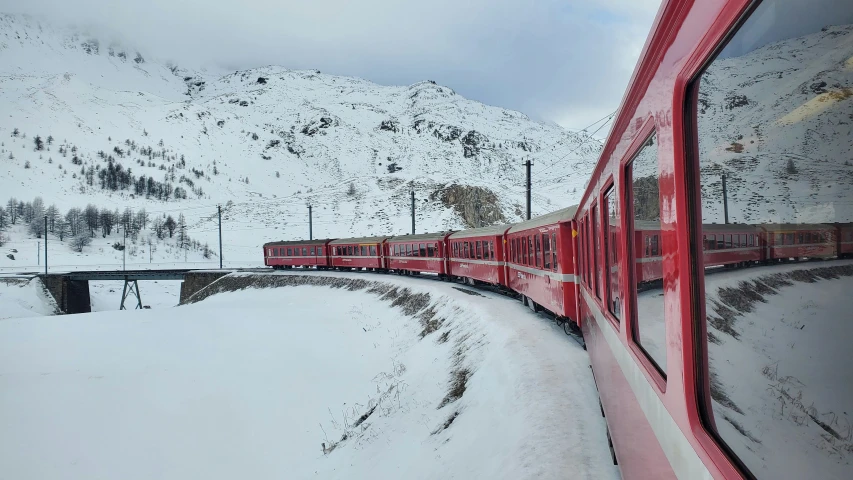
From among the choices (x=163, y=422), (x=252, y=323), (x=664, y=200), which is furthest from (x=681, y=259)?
(x=252, y=323)

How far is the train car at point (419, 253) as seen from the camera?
2552cm

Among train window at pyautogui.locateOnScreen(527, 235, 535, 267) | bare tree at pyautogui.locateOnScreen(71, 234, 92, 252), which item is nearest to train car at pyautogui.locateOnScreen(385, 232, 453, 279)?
train window at pyautogui.locateOnScreen(527, 235, 535, 267)

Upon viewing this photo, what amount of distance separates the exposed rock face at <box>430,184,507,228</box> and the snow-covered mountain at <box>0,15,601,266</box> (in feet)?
0.78

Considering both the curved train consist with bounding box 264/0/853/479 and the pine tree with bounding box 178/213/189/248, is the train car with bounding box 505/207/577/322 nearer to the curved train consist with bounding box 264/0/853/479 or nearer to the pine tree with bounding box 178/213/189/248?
the curved train consist with bounding box 264/0/853/479

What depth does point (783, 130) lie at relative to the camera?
4.18 ft

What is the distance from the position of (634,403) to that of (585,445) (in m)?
2.64

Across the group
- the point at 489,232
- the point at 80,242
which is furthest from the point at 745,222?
the point at 80,242

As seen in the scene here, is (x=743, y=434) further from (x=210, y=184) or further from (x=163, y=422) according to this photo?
(x=210, y=184)

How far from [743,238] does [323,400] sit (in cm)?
1285

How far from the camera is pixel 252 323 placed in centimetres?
2514

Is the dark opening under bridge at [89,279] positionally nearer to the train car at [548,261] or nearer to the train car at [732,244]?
the train car at [548,261]

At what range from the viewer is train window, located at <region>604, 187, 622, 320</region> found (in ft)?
12.5

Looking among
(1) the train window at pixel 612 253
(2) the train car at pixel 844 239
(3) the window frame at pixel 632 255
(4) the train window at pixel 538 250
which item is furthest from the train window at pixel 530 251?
(2) the train car at pixel 844 239

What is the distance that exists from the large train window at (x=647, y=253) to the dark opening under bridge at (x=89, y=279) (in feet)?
148
